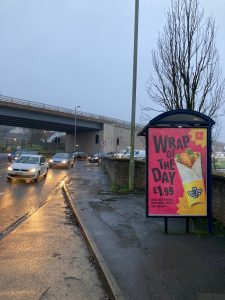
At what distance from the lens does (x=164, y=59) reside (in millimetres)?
15164

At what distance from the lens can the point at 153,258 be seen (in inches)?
259

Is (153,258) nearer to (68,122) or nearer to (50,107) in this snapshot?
(50,107)

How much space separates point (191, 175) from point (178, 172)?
263mm

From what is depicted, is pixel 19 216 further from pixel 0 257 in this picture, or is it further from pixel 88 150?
pixel 88 150

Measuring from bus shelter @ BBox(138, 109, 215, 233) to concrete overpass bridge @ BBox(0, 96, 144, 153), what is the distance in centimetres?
3892

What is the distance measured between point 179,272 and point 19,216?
6.49 metres

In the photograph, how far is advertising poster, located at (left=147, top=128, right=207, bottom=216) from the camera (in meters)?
8.45

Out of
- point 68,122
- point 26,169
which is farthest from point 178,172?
point 68,122

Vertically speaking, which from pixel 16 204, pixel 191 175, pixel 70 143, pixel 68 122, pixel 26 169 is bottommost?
pixel 16 204

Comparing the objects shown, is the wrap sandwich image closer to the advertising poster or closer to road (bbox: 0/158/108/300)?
the advertising poster

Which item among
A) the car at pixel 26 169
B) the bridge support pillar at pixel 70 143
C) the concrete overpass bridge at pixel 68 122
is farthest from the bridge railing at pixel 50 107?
the car at pixel 26 169

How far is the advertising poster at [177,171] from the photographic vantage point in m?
8.45

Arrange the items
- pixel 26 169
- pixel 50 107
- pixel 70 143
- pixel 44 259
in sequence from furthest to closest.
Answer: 1. pixel 70 143
2. pixel 50 107
3. pixel 26 169
4. pixel 44 259

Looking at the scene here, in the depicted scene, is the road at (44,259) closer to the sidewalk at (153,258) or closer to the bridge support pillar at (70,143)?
the sidewalk at (153,258)
